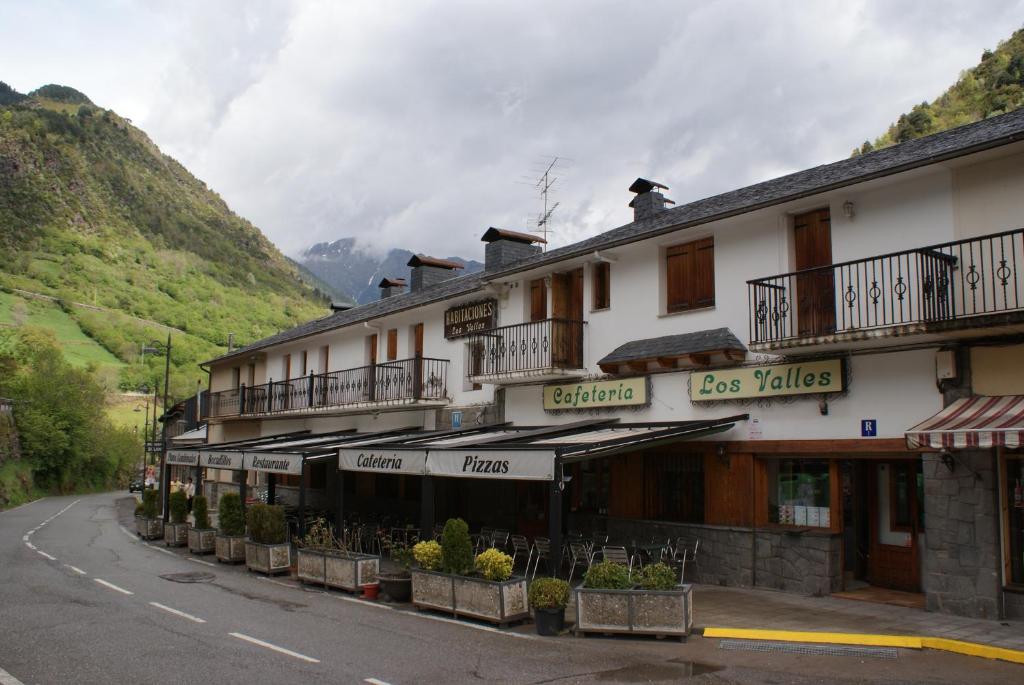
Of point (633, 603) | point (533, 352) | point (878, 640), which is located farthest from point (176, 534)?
point (878, 640)

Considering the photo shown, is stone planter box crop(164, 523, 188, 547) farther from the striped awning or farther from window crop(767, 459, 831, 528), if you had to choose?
the striped awning

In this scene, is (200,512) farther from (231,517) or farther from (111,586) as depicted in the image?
(111,586)

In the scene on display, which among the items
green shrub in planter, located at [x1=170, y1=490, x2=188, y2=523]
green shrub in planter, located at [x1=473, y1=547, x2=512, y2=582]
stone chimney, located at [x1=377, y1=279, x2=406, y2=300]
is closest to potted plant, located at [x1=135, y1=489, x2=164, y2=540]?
green shrub in planter, located at [x1=170, y1=490, x2=188, y2=523]

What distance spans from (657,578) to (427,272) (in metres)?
20.7

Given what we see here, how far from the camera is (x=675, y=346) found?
1485 cm

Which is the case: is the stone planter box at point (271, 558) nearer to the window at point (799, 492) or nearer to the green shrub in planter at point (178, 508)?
the green shrub in planter at point (178, 508)

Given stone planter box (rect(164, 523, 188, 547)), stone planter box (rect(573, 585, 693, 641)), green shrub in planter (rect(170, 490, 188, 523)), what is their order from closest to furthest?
stone planter box (rect(573, 585, 693, 641)) → stone planter box (rect(164, 523, 188, 547)) → green shrub in planter (rect(170, 490, 188, 523))

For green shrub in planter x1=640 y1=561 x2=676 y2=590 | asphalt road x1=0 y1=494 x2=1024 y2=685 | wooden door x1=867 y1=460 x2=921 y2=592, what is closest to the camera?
asphalt road x1=0 y1=494 x2=1024 y2=685

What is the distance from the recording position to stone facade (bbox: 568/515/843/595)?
494 inches

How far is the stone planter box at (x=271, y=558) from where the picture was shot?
671 inches

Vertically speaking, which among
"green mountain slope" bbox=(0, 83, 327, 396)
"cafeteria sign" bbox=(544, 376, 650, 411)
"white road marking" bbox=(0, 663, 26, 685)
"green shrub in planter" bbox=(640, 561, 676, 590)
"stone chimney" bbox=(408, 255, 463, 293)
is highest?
"green mountain slope" bbox=(0, 83, 327, 396)

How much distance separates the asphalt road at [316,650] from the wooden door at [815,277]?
523 cm

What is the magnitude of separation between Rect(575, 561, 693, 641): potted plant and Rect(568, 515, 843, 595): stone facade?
327 centimetres

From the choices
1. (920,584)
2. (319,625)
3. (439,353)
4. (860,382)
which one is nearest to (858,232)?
(860,382)
